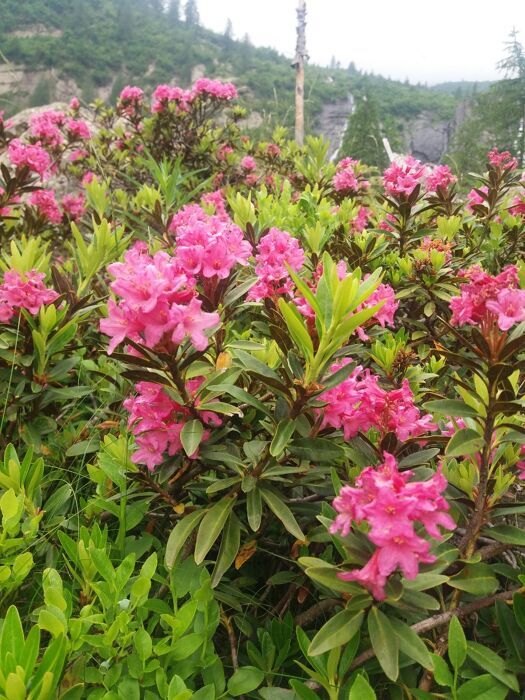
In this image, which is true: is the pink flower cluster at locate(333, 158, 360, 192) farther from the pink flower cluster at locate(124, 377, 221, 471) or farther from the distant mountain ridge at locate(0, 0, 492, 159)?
the distant mountain ridge at locate(0, 0, 492, 159)

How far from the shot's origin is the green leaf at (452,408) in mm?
1015

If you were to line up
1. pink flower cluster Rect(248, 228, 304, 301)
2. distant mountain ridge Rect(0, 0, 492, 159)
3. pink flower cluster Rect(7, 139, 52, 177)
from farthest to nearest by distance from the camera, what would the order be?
distant mountain ridge Rect(0, 0, 492, 159), pink flower cluster Rect(7, 139, 52, 177), pink flower cluster Rect(248, 228, 304, 301)

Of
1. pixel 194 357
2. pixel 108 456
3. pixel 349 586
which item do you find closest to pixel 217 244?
pixel 194 357

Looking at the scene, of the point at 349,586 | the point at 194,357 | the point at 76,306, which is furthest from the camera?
the point at 76,306

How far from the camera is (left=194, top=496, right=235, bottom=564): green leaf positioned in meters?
1.05

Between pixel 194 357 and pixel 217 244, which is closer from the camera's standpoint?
pixel 194 357

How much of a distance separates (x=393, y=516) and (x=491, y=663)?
460mm

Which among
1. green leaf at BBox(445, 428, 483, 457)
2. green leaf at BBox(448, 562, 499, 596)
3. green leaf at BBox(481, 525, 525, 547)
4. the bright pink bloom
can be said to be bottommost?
green leaf at BBox(448, 562, 499, 596)

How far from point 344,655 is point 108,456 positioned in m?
0.78

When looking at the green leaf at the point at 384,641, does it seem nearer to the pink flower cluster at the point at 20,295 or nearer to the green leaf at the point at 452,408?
the green leaf at the point at 452,408

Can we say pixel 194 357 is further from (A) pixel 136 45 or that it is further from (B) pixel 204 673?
(A) pixel 136 45

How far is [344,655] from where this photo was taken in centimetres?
97

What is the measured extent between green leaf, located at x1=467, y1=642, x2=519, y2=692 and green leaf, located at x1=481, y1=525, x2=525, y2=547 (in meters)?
0.22

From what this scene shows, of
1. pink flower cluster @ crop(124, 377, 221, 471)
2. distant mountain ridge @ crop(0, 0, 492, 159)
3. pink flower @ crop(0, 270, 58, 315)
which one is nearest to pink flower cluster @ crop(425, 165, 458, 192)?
pink flower @ crop(0, 270, 58, 315)
